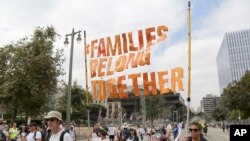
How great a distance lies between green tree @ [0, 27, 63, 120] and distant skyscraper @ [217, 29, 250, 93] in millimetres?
142005

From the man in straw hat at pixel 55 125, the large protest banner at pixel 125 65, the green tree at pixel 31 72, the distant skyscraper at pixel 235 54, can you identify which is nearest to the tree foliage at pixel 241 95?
the green tree at pixel 31 72

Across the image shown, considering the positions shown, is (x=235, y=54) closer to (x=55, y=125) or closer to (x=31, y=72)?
(x=31, y=72)

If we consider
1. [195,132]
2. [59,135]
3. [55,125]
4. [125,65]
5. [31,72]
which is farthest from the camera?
[31,72]

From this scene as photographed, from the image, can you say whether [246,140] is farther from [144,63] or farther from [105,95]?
[105,95]

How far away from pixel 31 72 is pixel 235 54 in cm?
15139

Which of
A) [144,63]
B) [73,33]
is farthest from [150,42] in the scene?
[73,33]

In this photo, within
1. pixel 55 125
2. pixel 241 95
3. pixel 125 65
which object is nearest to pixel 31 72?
pixel 125 65

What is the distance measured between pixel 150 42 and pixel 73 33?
299 inches

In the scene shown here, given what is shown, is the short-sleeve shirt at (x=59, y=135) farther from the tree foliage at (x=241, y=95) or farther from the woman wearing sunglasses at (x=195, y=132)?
the tree foliage at (x=241, y=95)

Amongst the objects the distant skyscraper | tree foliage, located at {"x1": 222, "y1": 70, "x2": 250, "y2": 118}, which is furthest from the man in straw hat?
the distant skyscraper

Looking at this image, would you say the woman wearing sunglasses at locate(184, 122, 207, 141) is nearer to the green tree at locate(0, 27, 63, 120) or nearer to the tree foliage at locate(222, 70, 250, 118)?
the green tree at locate(0, 27, 63, 120)

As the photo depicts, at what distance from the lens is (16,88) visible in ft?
91.4

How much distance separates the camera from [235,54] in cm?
16725

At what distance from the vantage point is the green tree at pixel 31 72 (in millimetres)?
28094
